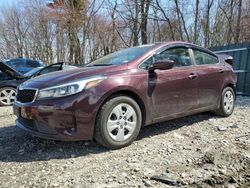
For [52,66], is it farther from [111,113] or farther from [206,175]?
[206,175]

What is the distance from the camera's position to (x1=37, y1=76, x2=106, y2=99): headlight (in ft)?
13.6

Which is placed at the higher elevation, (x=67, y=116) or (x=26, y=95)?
(x=26, y=95)

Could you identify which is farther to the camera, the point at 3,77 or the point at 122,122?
the point at 3,77

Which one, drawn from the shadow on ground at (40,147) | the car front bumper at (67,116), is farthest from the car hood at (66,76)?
the shadow on ground at (40,147)

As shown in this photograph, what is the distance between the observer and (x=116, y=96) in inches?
174

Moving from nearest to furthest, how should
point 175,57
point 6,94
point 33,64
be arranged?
point 175,57 → point 6,94 → point 33,64

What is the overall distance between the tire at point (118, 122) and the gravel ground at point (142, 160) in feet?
0.44

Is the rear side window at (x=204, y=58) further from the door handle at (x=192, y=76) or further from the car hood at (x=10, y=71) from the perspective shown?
the car hood at (x=10, y=71)

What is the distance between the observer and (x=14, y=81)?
912cm

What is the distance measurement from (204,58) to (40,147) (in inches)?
126

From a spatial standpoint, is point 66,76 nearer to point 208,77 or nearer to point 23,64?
point 208,77

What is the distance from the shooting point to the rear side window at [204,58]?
576 centimetres

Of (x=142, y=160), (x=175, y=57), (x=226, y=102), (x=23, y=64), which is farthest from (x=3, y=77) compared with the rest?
(x=142, y=160)

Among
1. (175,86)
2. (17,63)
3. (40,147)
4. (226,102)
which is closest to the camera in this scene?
(40,147)
